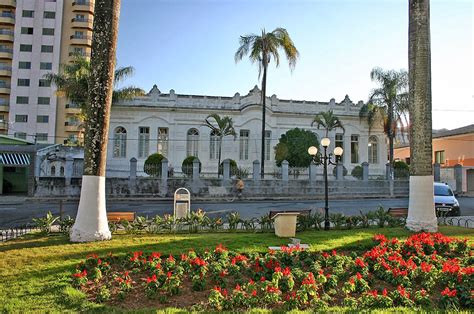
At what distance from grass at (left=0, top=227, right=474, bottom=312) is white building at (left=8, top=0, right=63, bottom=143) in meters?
47.1

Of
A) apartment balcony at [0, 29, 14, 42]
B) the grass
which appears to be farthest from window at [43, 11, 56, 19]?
the grass

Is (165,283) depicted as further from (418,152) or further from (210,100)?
(210,100)

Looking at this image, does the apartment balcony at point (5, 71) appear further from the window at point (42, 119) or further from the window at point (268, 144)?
the window at point (268, 144)

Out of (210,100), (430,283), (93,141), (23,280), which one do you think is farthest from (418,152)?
(210,100)

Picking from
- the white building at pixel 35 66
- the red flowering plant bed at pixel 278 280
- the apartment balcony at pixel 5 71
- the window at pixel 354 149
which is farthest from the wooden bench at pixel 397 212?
the apartment balcony at pixel 5 71

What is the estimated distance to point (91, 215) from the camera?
8938 mm

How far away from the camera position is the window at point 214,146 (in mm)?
33906

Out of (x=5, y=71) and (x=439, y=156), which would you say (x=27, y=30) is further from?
(x=439, y=156)

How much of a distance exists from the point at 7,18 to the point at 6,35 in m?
2.61

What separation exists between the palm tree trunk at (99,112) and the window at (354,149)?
31.6 meters

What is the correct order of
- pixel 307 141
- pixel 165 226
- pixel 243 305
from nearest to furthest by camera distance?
pixel 243 305
pixel 165 226
pixel 307 141

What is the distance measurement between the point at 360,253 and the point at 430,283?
2247 millimetres

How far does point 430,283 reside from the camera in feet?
19.5

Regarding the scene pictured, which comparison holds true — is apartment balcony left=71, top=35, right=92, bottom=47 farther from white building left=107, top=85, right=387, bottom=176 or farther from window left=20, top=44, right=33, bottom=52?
white building left=107, top=85, right=387, bottom=176
